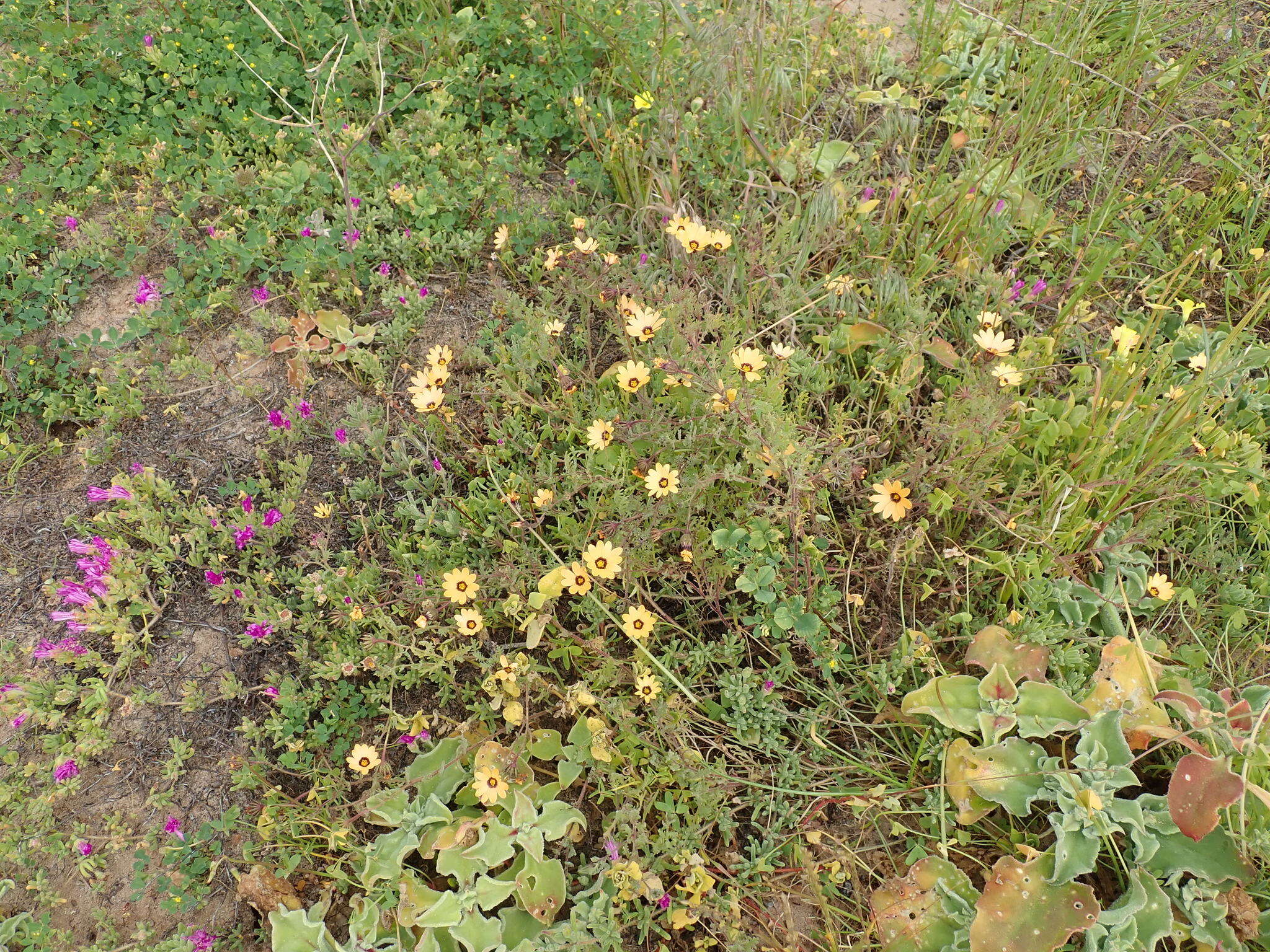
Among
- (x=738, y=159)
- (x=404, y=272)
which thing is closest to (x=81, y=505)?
(x=404, y=272)

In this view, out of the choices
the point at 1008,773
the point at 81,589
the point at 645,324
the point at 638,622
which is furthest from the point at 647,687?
the point at 81,589

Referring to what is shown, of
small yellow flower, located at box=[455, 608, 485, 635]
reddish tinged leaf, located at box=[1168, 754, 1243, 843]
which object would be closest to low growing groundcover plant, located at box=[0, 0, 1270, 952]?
reddish tinged leaf, located at box=[1168, 754, 1243, 843]

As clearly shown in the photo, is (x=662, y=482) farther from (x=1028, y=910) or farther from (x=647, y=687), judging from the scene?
(x=1028, y=910)

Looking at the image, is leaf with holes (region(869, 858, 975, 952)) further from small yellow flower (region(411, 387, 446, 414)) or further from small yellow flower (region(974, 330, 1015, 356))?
small yellow flower (region(411, 387, 446, 414))

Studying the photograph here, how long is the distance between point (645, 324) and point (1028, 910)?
6.13 ft

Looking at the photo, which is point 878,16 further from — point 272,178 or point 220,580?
point 220,580

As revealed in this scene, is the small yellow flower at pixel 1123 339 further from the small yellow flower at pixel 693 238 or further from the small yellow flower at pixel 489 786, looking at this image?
the small yellow flower at pixel 489 786

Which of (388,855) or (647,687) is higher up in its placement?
(647,687)

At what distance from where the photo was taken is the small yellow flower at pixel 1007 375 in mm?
2396

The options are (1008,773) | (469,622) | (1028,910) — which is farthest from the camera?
(469,622)

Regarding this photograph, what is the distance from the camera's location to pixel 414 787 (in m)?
2.35

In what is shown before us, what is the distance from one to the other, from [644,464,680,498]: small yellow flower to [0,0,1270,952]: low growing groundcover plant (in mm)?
23

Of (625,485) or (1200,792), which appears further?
(625,485)

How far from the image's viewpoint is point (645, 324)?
2.53 metres
